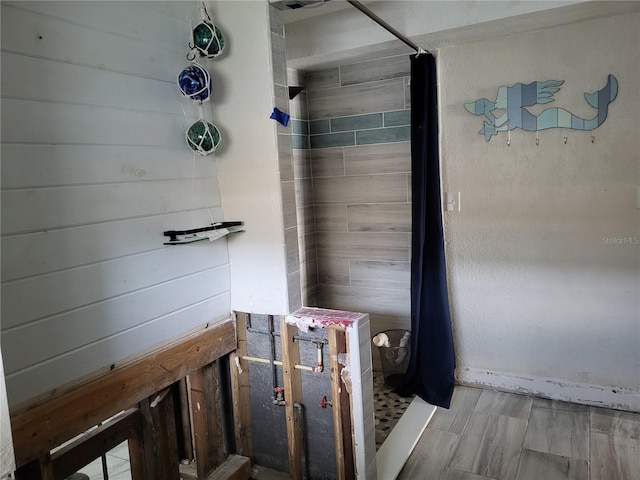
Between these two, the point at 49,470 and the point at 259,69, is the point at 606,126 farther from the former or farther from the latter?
the point at 49,470

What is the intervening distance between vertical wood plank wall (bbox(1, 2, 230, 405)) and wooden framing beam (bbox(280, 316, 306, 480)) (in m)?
0.37

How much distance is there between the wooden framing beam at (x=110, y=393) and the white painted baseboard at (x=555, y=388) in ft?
Answer: 5.24

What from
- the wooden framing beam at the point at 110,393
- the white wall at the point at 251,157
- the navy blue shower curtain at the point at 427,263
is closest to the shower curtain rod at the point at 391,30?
the navy blue shower curtain at the point at 427,263

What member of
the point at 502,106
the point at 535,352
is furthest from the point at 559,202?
the point at 535,352

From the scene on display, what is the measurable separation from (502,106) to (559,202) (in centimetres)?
61

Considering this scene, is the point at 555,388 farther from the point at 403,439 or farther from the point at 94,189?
the point at 94,189

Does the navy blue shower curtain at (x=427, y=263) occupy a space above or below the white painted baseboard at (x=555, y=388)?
above

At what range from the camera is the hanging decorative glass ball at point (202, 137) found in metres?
1.91

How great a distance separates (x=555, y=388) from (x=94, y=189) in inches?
102

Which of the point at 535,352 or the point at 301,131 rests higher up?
the point at 301,131

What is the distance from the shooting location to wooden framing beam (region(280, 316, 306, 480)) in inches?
82.2

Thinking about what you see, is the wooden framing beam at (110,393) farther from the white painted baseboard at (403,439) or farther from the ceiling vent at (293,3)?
the ceiling vent at (293,3)

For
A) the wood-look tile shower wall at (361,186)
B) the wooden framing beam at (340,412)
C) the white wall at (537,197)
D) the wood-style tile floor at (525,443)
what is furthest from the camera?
the wood-look tile shower wall at (361,186)

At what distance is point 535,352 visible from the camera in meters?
2.81
